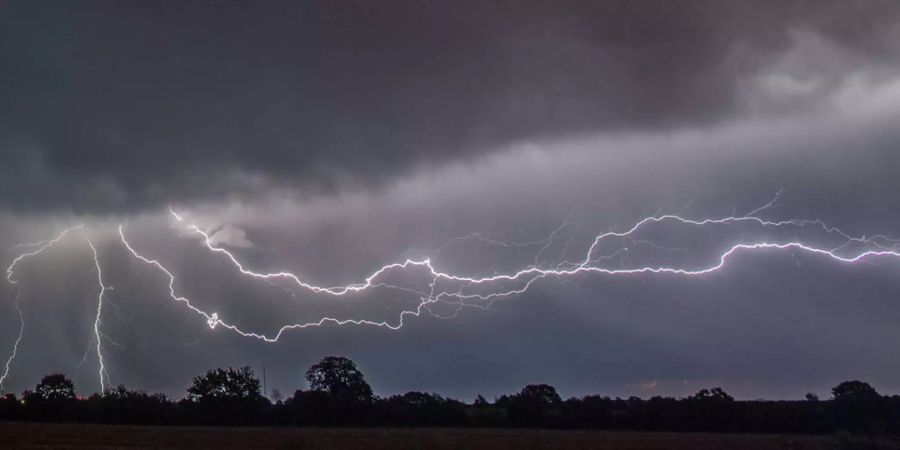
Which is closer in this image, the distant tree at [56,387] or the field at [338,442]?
the field at [338,442]

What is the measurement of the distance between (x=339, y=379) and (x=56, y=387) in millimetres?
22578

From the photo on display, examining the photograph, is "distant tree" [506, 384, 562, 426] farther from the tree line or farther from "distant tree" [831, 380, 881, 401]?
"distant tree" [831, 380, 881, 401]

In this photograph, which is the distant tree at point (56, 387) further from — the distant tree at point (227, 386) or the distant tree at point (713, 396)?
the distant tree at point (713, 396)

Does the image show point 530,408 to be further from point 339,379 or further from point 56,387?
point 56,387

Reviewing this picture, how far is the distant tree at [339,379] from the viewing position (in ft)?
214

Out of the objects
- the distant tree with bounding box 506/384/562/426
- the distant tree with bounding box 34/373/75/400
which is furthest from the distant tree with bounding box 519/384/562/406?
the distant tree with bounding box 34/373/75/400

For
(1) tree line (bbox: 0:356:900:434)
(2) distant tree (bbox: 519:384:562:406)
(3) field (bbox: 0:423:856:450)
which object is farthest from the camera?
(2) distant tree (bbox: 519:384:562:406)

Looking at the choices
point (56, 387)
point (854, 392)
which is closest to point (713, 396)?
point (854, 392)

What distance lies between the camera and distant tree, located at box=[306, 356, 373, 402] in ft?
214

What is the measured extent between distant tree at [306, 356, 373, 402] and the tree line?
28.9 inches

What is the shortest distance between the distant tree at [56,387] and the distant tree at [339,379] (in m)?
18.7

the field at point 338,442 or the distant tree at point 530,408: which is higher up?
the distant tree at point 530,408

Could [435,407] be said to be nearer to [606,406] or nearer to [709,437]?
[606,406]

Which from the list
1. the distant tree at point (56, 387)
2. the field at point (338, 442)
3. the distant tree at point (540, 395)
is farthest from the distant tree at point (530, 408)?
the distant tree at point (56, 387)
